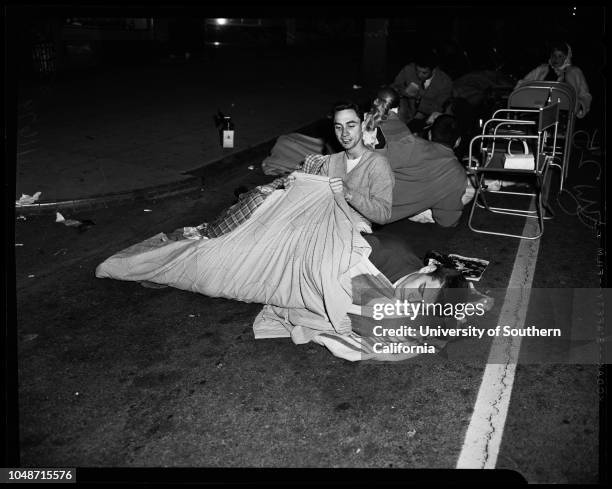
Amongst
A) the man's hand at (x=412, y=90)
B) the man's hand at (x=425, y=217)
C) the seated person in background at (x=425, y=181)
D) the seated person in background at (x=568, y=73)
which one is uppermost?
the seated person in background at (x=568, y=73)

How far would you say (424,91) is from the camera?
28.8ft

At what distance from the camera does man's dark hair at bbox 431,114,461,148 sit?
7.84 metres

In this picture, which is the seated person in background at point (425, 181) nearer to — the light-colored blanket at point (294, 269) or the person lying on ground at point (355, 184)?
the person lying on ground at point (355, 184)

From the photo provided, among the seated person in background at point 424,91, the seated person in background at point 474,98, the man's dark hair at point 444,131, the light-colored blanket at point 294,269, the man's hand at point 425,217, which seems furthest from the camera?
the seated person in background at point 424,91

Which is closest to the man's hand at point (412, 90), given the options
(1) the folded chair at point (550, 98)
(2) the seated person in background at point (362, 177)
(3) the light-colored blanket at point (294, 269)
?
(1) the folded chair at point (550, 98)

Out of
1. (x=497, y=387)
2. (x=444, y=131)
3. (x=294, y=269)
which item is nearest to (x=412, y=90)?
(x=444, y=131)

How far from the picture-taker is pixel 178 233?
4.83m

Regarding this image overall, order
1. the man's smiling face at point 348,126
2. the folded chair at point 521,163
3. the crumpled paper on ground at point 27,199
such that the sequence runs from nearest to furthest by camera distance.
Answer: the man's smiling face at point 348,126 → the folded chair at point 521,163 → the crumpled paper on ground at point 27,199

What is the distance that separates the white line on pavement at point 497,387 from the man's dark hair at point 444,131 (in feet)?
10.0

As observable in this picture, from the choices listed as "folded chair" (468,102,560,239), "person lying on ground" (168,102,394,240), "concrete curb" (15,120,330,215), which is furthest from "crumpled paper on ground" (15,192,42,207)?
"folded chair" (468,102,560,239)

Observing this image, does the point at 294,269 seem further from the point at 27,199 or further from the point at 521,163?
the point at 27,199

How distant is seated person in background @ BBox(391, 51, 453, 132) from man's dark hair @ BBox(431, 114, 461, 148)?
702 millimetres

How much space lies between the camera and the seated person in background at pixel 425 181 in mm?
5934

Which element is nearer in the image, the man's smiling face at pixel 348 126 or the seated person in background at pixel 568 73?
the man's smiling face at pixel 348 126
